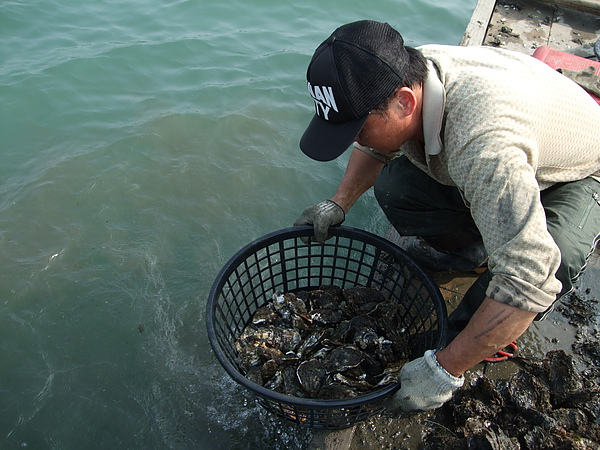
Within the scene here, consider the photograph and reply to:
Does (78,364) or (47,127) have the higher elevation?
(47,127)

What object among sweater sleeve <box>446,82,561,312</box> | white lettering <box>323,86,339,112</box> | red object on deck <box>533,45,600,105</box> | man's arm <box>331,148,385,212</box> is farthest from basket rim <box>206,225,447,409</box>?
red object on deck <box>533,45,600,105</box>

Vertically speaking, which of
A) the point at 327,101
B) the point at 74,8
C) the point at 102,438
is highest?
the point at 327,101

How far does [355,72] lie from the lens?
1.74 m

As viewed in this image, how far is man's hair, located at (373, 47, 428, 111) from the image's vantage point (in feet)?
5.95

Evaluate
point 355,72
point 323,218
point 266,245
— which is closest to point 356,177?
point 323,218

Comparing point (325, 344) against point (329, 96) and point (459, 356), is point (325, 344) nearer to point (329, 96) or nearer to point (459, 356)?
point (459, 356)

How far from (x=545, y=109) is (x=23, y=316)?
3.31m

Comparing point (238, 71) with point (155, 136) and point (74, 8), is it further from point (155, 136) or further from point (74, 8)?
point (74, 8)

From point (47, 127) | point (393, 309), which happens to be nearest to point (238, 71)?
point (47, 127)

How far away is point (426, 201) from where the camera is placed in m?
2.60

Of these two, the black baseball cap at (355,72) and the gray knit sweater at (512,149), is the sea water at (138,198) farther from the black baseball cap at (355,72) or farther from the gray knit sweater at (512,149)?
the black baseball cap at (355,72)

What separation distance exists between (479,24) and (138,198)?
4231mm

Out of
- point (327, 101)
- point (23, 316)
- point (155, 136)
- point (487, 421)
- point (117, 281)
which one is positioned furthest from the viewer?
point (155, 136)

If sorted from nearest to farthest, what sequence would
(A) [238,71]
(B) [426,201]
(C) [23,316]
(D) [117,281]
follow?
(B) [426,201], (C) [23,316], (D) [117,281], (A) [238,71]
